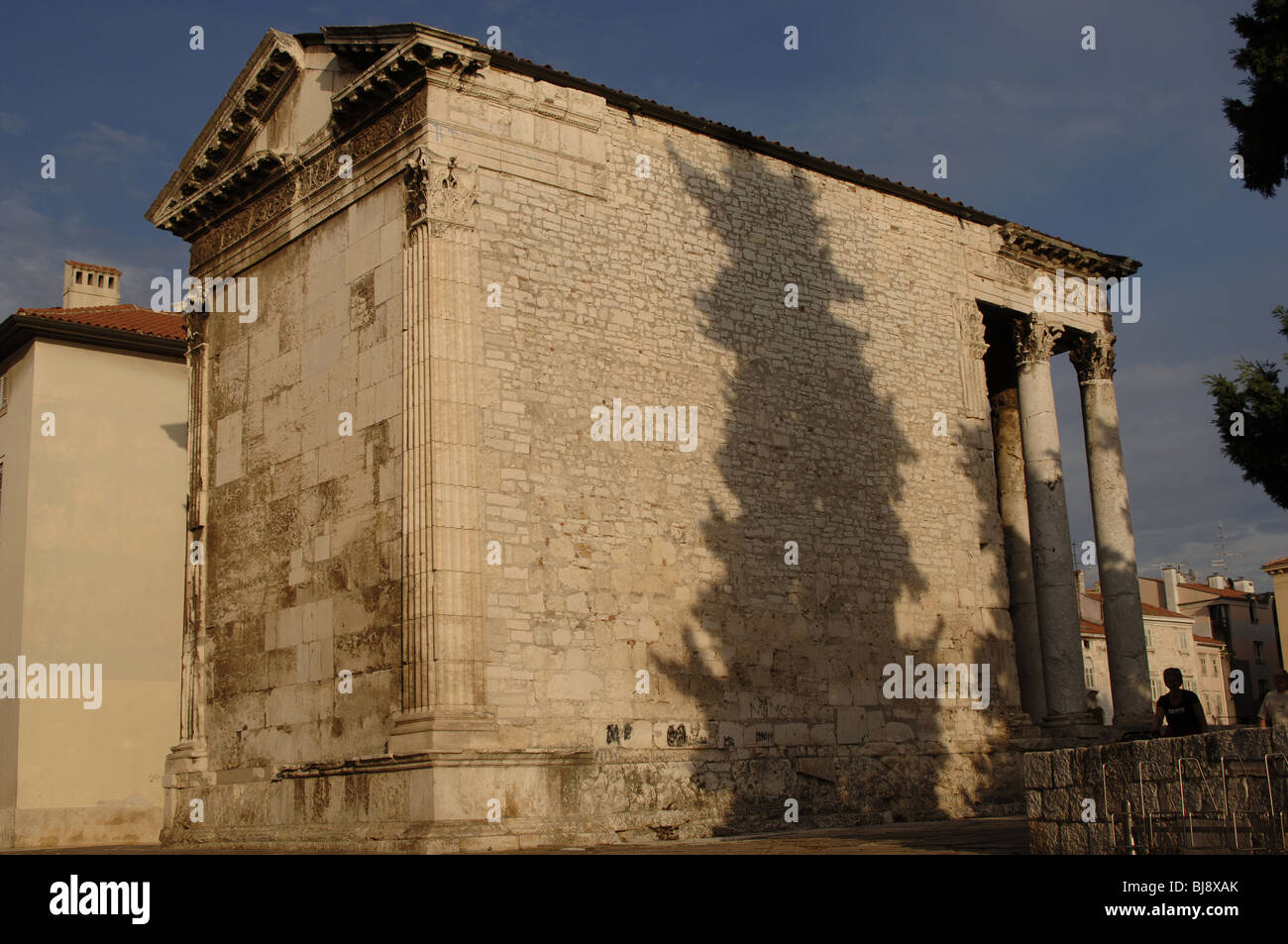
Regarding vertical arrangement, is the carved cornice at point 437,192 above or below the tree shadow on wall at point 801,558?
above

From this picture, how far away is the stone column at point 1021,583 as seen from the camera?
22250 mm

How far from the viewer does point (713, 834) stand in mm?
15172

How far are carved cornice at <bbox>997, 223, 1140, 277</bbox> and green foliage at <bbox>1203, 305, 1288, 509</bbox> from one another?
957 cm

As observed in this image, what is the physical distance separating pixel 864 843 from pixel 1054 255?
1367cm

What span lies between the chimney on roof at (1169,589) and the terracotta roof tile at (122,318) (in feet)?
144

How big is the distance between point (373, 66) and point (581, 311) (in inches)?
150

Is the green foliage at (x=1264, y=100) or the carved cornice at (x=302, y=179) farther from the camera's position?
the carved cornice at (x=302, y=179)

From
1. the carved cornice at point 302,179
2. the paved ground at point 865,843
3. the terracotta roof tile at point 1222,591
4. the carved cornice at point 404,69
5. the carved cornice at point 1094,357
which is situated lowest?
the paved ground at point 865,843

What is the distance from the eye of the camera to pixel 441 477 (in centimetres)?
1420

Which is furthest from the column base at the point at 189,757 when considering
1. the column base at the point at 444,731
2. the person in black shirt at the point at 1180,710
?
the person in black shirt at the point at 1180,710

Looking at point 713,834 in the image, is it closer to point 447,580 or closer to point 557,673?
point 557,673

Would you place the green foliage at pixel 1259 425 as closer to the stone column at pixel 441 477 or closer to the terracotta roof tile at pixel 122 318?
the stone column at pixel 441 477

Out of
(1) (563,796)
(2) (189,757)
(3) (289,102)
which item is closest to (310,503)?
(2) (189,757)
